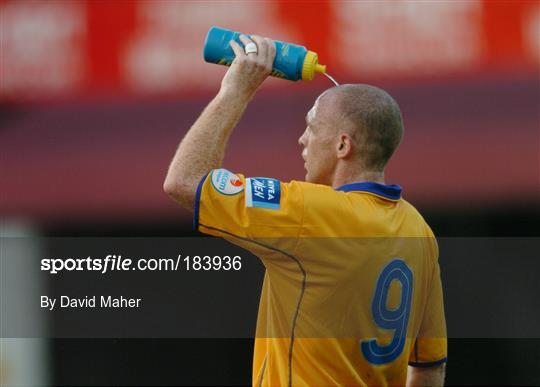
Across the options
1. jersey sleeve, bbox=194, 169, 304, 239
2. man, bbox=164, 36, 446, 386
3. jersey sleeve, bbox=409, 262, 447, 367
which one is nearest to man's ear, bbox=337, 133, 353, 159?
man, bbox=164, 36, 446, 386

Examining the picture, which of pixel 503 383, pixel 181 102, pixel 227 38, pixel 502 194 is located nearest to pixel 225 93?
pixel 227 38

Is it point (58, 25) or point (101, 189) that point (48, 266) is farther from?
point (58, 25)

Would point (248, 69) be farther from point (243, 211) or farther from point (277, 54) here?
point (243, 211)

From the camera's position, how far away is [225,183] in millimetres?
1817

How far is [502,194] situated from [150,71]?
1.69m

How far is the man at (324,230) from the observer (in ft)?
5.96

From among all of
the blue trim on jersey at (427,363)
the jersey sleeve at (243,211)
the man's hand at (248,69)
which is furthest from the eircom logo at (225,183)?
the blue trim on jersey at (427,363)

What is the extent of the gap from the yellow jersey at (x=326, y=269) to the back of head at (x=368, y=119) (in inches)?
3.2

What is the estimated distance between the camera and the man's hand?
75.1 inches

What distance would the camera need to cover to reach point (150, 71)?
368 cm

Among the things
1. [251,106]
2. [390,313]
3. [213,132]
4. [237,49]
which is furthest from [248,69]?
[251,106]

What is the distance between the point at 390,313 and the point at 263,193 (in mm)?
453

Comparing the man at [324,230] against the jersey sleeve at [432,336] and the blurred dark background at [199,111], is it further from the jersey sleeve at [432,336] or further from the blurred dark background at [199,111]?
the blurred dark background at [199,111]

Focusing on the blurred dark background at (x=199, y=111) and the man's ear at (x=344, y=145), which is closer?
the man's ear at (x=344, y=145)
